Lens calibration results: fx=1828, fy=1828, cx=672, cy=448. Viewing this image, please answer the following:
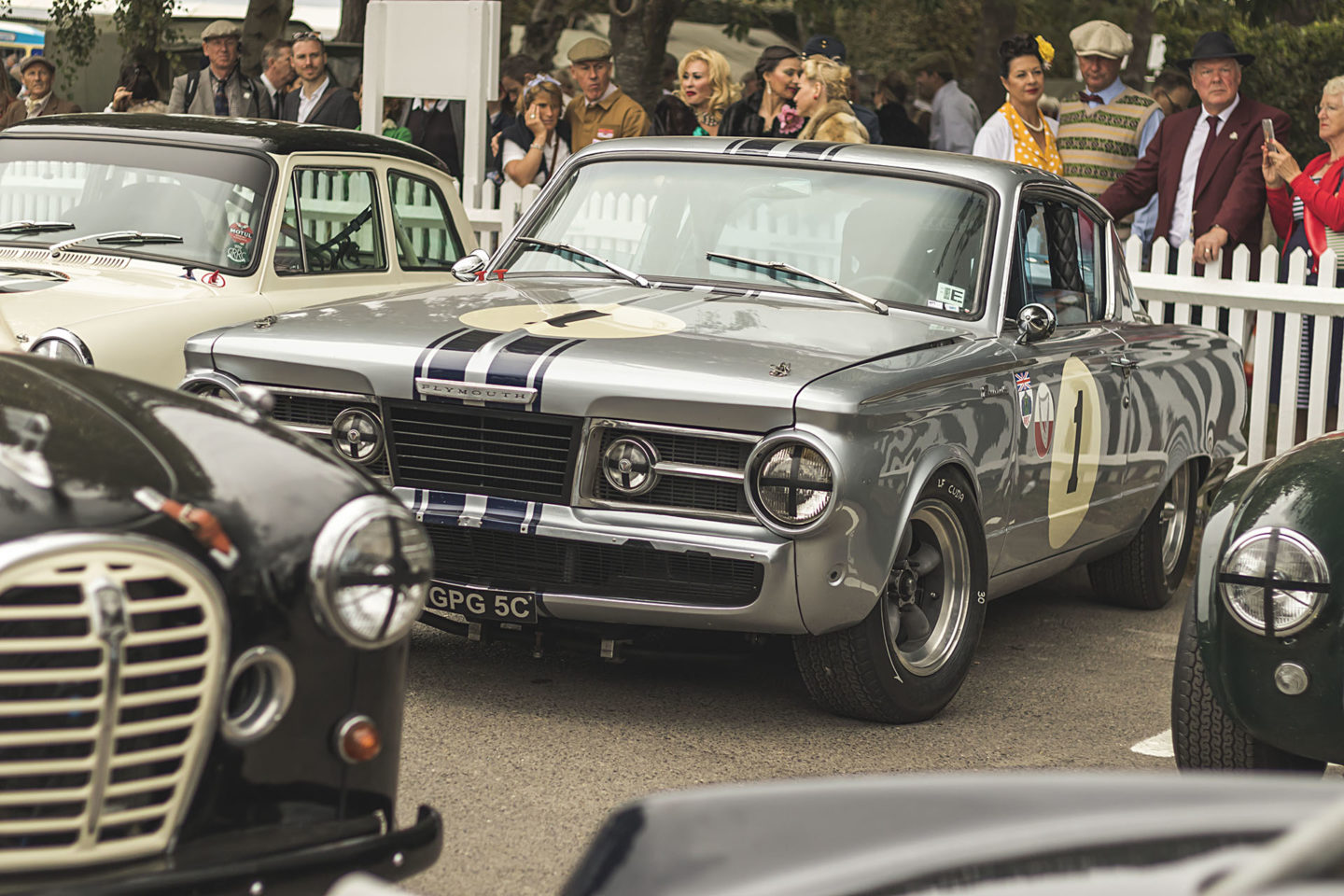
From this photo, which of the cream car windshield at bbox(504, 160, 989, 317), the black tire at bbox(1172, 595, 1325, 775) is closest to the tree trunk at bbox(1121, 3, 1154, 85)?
the cream car windshield at bbox(504, 160, 989, 317)

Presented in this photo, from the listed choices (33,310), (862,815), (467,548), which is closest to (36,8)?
(33,310)

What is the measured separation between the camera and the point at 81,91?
23484mm

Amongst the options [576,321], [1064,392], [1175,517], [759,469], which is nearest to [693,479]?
[759,469]

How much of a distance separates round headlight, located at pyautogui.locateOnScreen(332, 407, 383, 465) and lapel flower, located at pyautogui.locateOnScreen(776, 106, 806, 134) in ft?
14.2

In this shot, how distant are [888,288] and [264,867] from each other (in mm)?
3571

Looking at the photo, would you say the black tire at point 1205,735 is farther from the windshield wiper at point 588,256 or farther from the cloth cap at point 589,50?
the cloth cap at point 589,50

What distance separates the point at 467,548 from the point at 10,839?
251 cm

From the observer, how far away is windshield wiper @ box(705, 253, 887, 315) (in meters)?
5.88

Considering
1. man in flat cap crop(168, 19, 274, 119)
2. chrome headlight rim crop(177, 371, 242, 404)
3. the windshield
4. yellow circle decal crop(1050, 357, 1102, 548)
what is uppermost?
man in flat cap crop(168, 19, 274, 119)

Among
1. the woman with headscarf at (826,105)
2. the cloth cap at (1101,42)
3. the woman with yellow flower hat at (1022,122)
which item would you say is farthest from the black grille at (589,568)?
the cloth cap at (1101,42)

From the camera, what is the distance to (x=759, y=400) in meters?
4.85

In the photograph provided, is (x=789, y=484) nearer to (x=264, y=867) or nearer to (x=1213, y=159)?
(x=264, y=867)

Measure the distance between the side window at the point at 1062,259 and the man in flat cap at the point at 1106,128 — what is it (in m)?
3.51

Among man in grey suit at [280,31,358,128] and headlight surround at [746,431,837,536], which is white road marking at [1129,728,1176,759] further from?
man in grey suit at [280,31,358,128]
